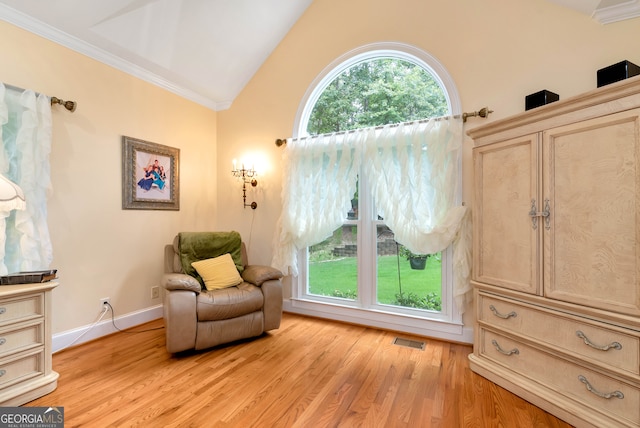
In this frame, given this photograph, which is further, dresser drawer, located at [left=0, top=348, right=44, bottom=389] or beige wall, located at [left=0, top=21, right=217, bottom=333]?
beige wall, located at [left=0, top=21, right=217, bottom=333]

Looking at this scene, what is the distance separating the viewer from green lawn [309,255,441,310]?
2.86 metres

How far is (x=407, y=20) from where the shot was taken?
2.85m

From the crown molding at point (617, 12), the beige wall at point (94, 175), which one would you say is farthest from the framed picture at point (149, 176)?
the crown molding at point (617, 12)

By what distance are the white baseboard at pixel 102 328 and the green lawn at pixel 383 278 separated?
175cm

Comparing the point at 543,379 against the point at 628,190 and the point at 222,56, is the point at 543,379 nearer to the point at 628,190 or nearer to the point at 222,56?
the point at 628,190

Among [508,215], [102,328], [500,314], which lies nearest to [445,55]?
[508,215]

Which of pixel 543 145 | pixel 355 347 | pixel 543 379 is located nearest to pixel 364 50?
pixel 543 145

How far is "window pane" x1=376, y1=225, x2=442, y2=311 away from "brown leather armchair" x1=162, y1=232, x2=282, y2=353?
1077 mm

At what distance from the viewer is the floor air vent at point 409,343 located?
258cm

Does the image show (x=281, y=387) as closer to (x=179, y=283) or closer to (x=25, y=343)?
(x=179, y=283)

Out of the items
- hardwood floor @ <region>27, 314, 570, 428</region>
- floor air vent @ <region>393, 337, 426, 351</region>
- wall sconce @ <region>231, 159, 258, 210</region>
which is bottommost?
floor air vent @ <region>393, 337, 426, 351</region>

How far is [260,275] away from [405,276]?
1.44 meters

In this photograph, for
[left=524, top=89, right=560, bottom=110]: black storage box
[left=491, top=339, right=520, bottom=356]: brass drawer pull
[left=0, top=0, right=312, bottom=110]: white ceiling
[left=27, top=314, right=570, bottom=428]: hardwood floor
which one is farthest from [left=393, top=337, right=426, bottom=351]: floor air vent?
[left=0, top=0, right=312, bottom=110]: white ceiling

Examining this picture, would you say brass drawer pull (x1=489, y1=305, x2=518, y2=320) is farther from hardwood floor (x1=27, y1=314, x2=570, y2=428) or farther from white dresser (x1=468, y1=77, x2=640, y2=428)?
hardwood floor (x1=27, y1=314, x2=570, y2=428)
